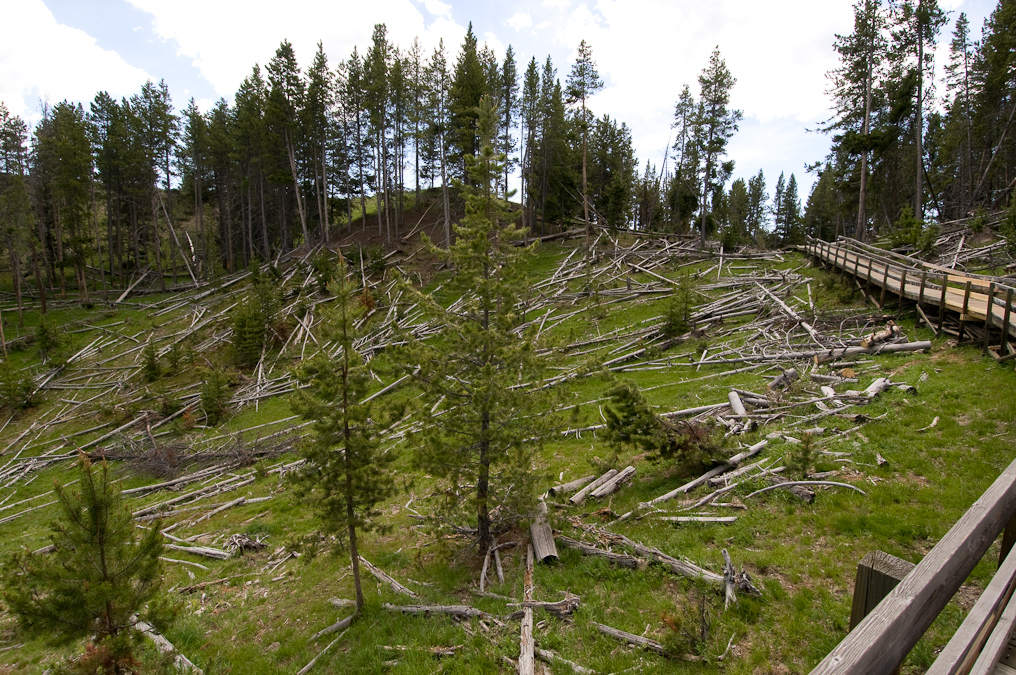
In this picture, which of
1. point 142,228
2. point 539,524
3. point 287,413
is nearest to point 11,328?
point 142,228

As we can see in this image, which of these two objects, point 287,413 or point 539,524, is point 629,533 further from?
point 287,413

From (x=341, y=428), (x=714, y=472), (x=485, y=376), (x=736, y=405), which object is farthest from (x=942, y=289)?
(x=341, y=428)

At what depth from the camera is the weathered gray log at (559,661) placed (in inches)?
240

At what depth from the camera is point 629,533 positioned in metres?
9.20

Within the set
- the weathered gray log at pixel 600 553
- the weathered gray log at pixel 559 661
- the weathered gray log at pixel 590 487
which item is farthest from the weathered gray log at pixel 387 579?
the weathered gray log at pixel 590 487

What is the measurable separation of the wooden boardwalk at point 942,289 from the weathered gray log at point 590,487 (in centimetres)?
1063

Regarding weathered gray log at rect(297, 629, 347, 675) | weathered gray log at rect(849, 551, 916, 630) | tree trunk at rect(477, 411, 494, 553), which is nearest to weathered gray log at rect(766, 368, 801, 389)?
tree trunk at rect(477, 411, 494, 553)

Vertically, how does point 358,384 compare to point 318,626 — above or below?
above

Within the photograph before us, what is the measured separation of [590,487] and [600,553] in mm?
2709

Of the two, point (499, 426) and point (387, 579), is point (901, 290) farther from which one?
point (387, 579)

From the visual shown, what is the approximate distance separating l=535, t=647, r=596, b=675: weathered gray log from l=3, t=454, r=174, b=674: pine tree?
16.2 ft

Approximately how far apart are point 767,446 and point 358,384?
907 centimetres

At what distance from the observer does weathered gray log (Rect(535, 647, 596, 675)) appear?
609 centimetres

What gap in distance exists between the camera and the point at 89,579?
5797 millimetres
